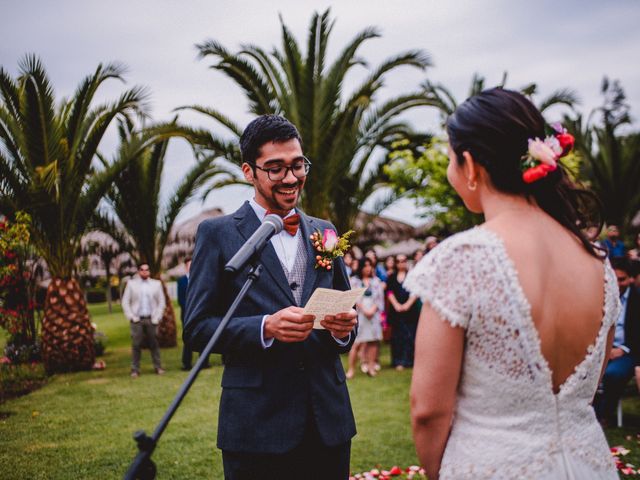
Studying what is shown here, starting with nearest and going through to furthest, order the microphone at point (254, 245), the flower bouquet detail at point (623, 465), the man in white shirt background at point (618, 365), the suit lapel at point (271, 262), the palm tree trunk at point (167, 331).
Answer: the microphone at point (254, 245) < the suit lapel at point (271, 262) < the flower bouquet detail at point (623, 465) < the man in white shirt background at point (618, 365) < the palm tree trunk at point (167, 331)

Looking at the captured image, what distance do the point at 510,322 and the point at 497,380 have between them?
18cm

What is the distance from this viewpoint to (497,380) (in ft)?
5.45

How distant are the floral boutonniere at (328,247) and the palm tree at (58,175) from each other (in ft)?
27.2

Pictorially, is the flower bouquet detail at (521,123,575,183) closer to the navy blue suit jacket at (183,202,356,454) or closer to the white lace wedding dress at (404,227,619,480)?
the white lace wedding dress at (404,227,619,480)

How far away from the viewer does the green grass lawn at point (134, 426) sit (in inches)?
228

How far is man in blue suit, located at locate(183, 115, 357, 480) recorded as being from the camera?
7.74 ft

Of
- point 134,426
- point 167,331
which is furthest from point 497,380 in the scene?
point 167,331

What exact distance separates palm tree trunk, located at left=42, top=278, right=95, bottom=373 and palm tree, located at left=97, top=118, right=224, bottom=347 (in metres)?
2.50

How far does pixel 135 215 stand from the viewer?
13602 mm

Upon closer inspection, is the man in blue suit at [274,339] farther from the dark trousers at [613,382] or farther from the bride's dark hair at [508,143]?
the dark trousers at [613,382]

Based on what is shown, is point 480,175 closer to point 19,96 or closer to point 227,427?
point 227,427

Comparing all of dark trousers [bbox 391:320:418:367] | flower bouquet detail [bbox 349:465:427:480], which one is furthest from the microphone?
dark trousers [bbox 391:320:418:367]

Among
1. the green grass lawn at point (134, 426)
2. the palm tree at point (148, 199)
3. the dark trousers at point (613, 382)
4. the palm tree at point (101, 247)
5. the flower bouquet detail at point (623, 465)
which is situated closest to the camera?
the flower bouquet detail at point (623, 465)

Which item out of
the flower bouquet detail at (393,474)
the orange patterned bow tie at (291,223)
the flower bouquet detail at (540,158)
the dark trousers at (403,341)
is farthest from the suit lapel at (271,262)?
the dark trousers at (403,341)
